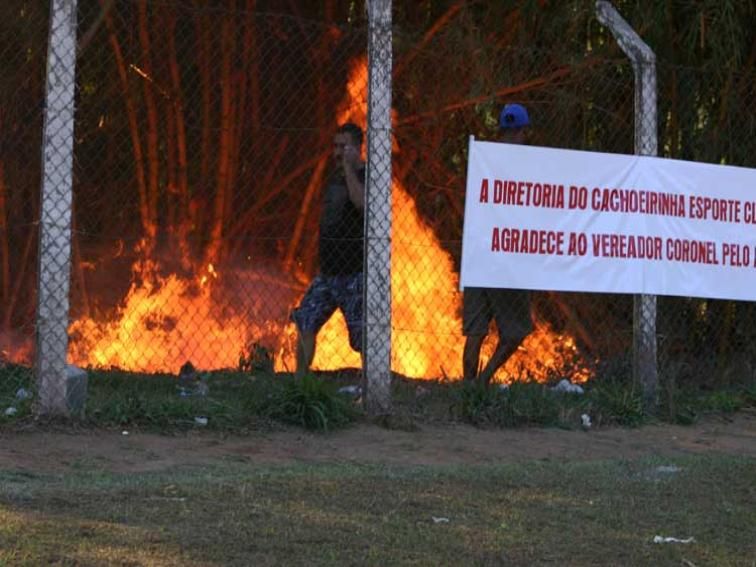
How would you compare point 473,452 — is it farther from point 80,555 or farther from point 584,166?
point 80,555

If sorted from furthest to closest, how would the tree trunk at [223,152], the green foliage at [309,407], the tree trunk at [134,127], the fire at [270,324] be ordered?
1. the tree trunk at [223,152]
2. the tree trunk at [134,127]
3. the fire at [270,324]
4. the green foliage at [309,407]

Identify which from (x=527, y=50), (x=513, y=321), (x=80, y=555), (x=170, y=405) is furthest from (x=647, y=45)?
(x=80, y=555)

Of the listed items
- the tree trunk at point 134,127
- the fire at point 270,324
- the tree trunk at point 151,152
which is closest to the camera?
the fire at point 270,324

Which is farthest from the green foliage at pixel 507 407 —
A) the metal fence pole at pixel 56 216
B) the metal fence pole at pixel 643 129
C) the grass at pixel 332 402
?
the metal fence pole at pixel 56 216

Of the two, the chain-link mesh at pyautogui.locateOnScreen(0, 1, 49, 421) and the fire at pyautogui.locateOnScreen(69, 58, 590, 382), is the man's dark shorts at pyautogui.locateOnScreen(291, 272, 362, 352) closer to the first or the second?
the fire at pyautogui.locateOnScreen(69, 58, 590, 382)

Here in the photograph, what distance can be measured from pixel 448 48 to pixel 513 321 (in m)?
2.77

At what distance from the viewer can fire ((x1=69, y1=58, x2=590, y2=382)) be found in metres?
11.1

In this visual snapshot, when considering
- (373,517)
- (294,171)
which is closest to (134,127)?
(294,171)

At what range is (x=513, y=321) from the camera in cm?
877

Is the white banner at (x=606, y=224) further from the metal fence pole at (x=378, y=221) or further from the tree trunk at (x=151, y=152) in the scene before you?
the tree trunk at (x=151, y=152)

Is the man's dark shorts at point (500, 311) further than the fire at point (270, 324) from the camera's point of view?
No

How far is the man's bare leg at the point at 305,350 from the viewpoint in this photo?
28.5ft

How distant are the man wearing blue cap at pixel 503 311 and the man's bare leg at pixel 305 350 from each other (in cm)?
100

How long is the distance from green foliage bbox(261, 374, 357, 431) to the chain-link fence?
3.37 ft
